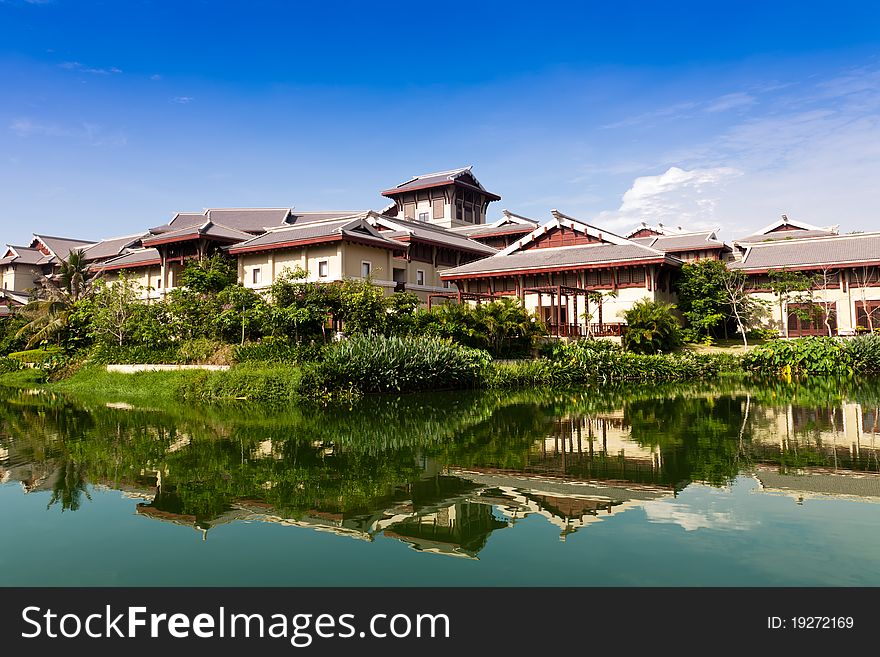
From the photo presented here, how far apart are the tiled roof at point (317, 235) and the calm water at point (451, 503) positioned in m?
16.4

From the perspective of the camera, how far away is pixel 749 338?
104ft

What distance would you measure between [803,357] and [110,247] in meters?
43.2

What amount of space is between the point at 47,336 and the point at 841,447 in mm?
31288

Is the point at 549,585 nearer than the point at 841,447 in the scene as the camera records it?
Yes

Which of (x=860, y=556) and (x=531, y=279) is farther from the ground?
(x=531, y=279)

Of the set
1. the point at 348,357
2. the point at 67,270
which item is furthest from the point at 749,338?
the point at 67,270

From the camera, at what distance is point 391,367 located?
784 inches

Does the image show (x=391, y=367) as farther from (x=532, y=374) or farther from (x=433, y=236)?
(x=433, y=236)

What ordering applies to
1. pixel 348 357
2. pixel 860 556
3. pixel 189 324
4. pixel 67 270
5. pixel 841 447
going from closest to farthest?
pixel 860 556
pixel 841 447
pixel 348 357
pixel 189 324
pixel 67 270

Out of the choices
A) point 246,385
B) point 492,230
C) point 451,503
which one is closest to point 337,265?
point 246,385
